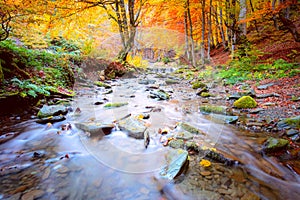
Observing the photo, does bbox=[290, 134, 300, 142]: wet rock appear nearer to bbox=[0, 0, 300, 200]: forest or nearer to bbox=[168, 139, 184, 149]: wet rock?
bbox=[0, 0, 300, 200]: forest

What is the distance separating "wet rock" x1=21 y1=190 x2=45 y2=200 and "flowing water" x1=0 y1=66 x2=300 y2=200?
0.04 feet

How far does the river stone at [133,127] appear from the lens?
3.50 m

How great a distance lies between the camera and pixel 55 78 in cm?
629

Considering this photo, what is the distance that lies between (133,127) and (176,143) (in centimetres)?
104

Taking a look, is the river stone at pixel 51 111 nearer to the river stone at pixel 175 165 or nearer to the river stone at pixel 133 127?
the river stone at pixel 133 127

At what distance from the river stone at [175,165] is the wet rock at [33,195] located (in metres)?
1.51

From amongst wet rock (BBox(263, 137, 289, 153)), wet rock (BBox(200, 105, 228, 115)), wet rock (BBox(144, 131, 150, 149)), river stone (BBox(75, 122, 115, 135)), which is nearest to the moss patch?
wet rock (BBox(200, 105, 228, 115))

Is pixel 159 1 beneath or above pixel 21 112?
above

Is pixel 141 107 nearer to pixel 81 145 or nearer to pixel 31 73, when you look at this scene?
pixel 81 145

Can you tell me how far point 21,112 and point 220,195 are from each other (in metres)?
4.84

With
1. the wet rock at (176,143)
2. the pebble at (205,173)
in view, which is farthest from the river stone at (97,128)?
the pebble at (205,173)

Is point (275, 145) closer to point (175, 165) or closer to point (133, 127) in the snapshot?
point (175, 165)

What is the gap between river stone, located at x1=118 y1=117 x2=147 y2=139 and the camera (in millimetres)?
3500

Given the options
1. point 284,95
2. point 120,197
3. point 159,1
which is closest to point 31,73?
point 120,197
